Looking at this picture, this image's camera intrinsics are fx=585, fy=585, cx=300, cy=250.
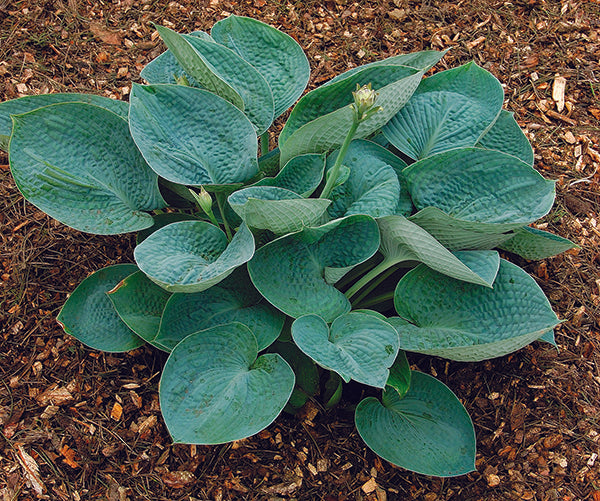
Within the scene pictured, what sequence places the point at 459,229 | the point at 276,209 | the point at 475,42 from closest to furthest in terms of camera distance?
the point at 276,209 → the point at 459,229 → the point at 475,42

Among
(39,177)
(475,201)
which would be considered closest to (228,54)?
(39,177)

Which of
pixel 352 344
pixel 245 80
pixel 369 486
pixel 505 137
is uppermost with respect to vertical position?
pixel 245 80

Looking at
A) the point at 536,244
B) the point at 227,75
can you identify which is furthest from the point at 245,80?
the point at 536,244

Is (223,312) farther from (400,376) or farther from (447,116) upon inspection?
(447,116)

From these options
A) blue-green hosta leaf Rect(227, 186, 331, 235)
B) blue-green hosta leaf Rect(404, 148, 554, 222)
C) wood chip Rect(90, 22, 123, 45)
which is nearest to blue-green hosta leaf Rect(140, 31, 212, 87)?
blue-green hosta leaf Rect(227, 186, 331, 235)

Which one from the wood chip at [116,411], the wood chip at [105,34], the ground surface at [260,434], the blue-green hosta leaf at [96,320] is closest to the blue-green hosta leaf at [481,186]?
the ground surface at [260,434]

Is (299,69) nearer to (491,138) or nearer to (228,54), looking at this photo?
(228,54)

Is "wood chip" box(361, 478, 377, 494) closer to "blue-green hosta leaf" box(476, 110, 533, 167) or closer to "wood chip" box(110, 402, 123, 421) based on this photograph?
"wood chip" box(110, 402, 123, 421)
